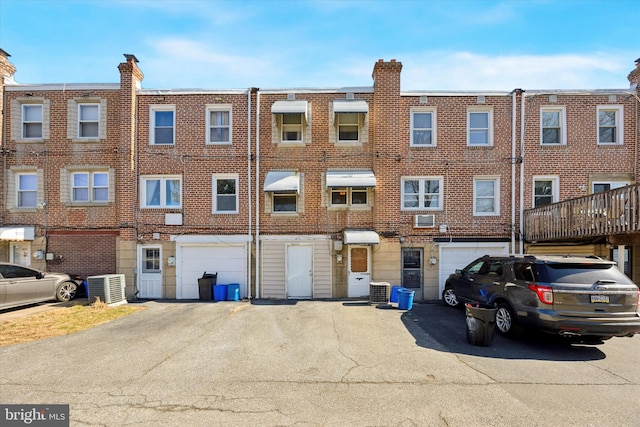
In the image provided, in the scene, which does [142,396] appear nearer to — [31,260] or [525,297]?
[525,297]

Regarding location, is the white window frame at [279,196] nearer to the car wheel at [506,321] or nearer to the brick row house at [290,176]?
the brick row house at [290,176]

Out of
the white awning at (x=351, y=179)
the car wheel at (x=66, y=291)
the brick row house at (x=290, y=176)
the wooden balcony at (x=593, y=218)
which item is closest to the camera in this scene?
the wooden balcony at (x=593, y=218)

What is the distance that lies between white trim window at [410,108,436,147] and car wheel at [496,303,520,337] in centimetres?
750

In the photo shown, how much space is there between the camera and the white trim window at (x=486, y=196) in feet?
43.9

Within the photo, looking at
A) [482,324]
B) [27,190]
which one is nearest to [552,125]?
[482,324]

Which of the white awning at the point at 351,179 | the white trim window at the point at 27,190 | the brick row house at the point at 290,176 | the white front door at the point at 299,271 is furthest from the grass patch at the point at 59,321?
the white awning at the point at 351,179

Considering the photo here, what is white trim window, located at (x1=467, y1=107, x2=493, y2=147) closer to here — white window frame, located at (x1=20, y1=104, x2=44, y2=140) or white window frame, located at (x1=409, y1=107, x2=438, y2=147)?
white window frame, located at (x1=409, y1=107, x2=438, y2=147)

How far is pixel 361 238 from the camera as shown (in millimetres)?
12289

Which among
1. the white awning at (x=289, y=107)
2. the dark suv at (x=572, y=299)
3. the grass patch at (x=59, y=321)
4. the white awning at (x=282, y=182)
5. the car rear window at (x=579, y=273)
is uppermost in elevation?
the white awning at (x=289, y=107)

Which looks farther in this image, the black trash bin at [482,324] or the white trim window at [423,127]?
the white trim window at [423,127]

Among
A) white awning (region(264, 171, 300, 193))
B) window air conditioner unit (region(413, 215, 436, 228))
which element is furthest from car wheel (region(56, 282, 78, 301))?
window air conditioner unit (region(413, 215, 436, 228))

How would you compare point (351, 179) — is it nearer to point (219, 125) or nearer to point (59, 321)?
point (219, 125)

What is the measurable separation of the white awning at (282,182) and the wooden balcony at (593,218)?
9163 mm

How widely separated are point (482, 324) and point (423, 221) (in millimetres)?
6365
